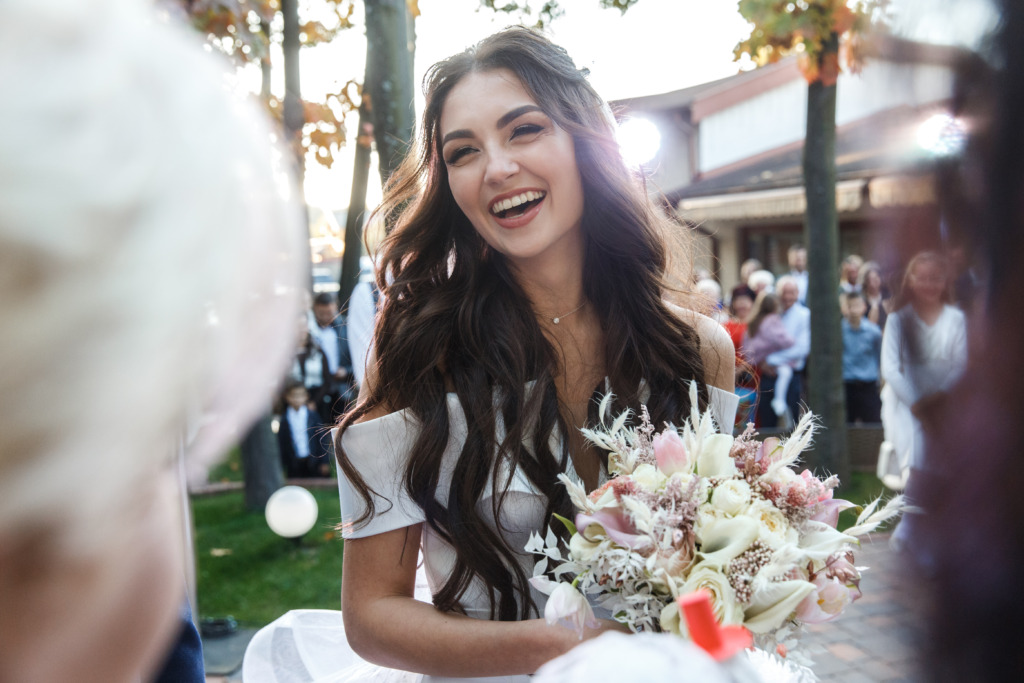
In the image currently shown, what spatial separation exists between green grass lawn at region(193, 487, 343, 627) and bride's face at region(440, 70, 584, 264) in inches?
142

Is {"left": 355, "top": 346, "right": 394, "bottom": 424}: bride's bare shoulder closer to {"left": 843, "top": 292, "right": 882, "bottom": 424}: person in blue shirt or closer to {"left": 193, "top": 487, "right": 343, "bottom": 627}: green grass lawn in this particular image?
{"left": 193, "top": 487, "right": 343, "bottom": 627}: green grass lawn

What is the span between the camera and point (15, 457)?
2.06 feet

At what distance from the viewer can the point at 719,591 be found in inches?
58.9

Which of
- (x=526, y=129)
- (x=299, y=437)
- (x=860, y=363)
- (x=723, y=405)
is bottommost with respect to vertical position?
(x=299, y=437)

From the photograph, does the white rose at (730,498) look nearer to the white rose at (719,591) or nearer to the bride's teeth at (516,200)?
the white rose at (719,591)

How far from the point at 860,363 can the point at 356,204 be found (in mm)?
7177

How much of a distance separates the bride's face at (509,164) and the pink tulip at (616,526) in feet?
3.08

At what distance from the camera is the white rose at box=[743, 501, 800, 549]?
5.18 feet

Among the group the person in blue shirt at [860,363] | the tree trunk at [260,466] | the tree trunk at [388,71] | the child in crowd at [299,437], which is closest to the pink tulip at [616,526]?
the tree trunk at [388,71]

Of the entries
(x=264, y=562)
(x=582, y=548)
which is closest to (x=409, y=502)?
(x=582, y=548)

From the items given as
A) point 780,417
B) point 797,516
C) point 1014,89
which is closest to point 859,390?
point 780,417

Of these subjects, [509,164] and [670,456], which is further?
[509,164]

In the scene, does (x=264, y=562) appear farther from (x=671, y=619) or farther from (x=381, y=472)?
(x=671, y=619)

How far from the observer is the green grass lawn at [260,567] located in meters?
5.52
